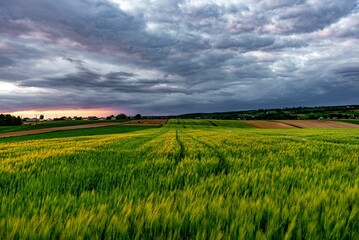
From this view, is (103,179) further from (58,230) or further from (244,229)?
(244,229)

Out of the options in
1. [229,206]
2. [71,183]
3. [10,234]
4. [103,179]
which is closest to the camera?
[10,234]

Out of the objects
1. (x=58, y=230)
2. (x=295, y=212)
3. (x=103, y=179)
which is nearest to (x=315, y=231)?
(x=295, y=212)

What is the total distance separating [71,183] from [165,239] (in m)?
3.10

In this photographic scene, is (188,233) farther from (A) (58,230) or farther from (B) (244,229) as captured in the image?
(A) (58,230)

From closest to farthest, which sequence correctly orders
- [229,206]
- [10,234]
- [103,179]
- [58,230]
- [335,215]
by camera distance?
1. [10,234]
2. [58,230]
3. [335,215]
4. [229,206]
5. [103,179]

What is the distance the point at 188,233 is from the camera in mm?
2166

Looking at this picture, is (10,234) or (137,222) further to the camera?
(137,222)

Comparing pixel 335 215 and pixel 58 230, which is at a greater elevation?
pixel 58 230

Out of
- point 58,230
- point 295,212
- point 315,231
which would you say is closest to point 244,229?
point 315,231

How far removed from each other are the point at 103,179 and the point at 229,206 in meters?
3.01

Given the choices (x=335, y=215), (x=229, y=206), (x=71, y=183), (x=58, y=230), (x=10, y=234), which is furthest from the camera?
(x=71, y=183)

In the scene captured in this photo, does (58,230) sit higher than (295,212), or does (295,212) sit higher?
(58,230)

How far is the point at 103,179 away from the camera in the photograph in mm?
4840

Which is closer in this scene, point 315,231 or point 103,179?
point 315,231
